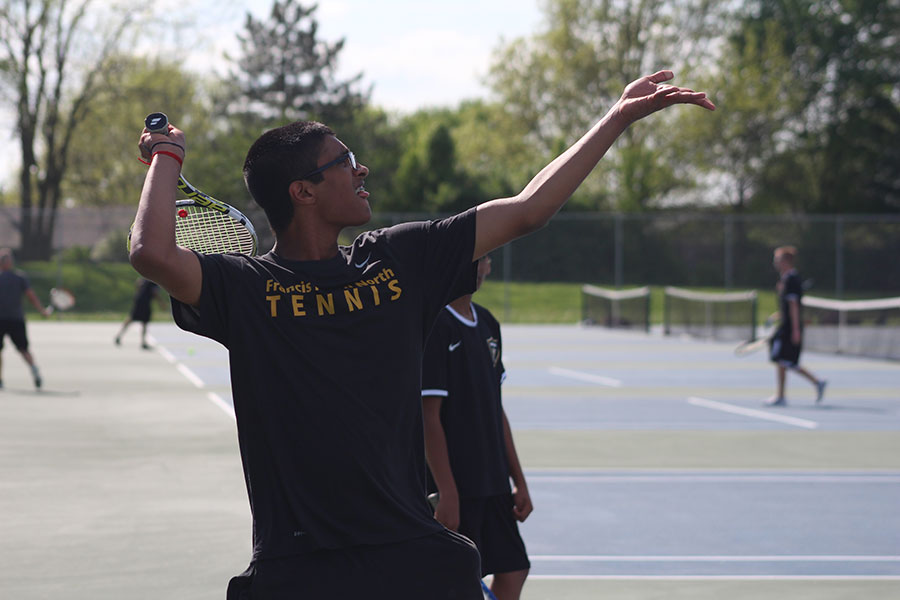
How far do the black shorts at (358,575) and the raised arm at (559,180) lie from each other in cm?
68

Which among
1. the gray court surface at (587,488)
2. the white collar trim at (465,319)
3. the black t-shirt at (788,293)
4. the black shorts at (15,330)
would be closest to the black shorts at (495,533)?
the white collar trim at (465,319)

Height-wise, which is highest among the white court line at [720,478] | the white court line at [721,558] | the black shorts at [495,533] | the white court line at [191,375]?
the black shorts at [495,533]

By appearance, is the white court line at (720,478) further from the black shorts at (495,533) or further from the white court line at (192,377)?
the white court line at (192,377)

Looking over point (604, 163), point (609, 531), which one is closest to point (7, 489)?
point (609, 531)

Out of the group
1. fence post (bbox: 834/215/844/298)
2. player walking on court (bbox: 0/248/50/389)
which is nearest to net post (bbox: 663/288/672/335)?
fence post (bbox: 834/215/844/298)

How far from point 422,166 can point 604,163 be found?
302 inches

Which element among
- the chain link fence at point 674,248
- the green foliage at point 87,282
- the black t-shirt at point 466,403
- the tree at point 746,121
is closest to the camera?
the black t-shirt at point 466,403

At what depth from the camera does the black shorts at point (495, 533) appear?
472 centimetres

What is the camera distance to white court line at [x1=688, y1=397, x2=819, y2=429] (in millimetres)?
13211

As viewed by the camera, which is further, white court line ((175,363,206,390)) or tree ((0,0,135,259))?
tree ((0,0,135,259))

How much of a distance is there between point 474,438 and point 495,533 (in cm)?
37

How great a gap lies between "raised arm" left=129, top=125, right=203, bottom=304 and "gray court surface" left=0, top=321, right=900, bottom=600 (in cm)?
353

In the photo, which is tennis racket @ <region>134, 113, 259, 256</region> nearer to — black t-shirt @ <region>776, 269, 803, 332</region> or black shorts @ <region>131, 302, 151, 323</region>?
black t-shirt @ <region>776, 269, 803, 332</region>

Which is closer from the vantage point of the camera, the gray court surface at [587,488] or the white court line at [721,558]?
the gray court surface at [587,488]
